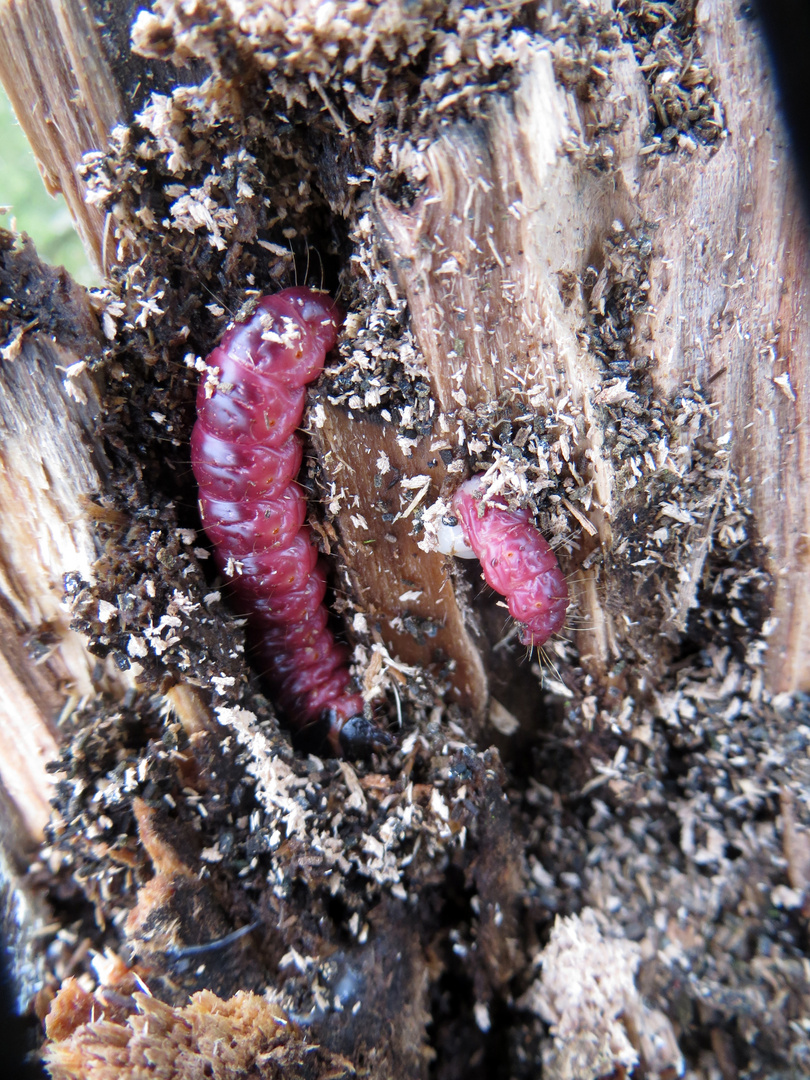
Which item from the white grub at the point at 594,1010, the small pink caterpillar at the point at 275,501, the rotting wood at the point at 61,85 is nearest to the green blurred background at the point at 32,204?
the rotting wood at the point at 61,85

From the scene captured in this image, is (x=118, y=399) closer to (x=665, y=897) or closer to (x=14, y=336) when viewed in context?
(x=14, y=336)

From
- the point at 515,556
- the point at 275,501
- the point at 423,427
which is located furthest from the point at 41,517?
the point at 515,556

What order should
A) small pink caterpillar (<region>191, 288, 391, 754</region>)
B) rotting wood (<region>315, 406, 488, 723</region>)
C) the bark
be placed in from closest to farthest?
the bark, small pink caterpillar (<region>191, 288, 391, 754</region>), rotting wood (<region>315, 406, 488, 723</region>)

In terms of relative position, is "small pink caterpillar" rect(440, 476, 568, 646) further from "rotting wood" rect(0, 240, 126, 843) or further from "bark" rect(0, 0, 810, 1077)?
"rotting wood" rect(0, 240, 126, 843)

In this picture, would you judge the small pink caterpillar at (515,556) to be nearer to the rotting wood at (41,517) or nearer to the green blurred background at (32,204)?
the rotting wood at (41,517)

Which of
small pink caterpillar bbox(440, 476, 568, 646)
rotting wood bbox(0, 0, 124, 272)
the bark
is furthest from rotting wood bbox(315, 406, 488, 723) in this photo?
Result: rotting wood bbox(0, 0, 124, 272)

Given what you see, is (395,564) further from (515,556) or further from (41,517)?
(41,517)

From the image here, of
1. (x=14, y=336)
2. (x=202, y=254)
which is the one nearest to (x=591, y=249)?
(x=202, y=254)
